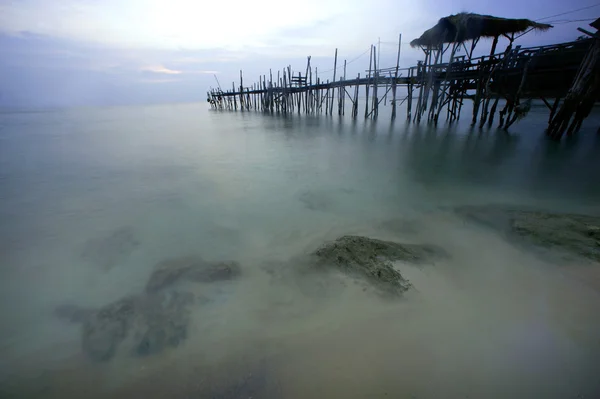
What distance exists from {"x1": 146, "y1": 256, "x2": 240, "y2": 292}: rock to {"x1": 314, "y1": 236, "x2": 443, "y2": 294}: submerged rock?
1.14 metres

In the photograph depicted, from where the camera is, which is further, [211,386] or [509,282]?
[509,282]

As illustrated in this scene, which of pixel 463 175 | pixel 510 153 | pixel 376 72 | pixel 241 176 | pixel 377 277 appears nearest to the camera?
pixel 377 277

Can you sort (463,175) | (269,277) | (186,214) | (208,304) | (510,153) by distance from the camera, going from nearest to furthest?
(208,304) < (269,277) < (186,214) < (463,175) < (510,153)

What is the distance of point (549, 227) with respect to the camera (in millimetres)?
3703

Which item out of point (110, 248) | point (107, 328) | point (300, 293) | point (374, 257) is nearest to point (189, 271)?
point (107, 328)

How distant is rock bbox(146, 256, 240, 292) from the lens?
305 cm

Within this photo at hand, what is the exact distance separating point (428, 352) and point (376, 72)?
18935mm

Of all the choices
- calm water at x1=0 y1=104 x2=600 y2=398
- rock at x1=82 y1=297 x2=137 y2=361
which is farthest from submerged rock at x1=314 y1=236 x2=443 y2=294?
rock at x1=82 y1=297 x2=137 y2=361

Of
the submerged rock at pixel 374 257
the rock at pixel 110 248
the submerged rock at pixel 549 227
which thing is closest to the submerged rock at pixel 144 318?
the rock at pixel 110 248

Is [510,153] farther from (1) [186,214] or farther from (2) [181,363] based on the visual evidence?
(2) [181,363]

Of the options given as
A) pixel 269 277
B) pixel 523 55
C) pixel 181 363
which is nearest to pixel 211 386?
pixel 181 363

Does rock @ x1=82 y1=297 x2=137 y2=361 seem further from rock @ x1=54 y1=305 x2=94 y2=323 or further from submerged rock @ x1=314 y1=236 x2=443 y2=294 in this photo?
submerged rock @ x1=314 y1=236 x2=443 y2=294

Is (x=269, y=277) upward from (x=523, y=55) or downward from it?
downward

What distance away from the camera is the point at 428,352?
2105 mm
